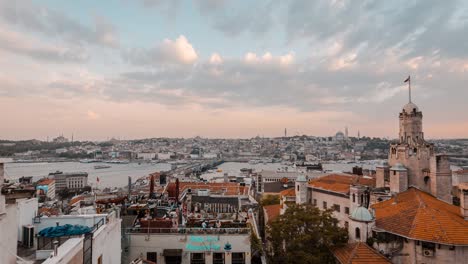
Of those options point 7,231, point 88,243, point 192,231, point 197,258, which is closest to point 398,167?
point 192,231

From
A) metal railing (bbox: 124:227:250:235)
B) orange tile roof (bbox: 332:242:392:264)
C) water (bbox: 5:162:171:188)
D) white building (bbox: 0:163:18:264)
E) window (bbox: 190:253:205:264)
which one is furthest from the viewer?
water (bbox: 5:162:171:188)

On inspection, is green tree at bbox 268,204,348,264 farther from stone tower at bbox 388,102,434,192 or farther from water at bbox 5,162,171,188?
water at bbox 5,162,171,188

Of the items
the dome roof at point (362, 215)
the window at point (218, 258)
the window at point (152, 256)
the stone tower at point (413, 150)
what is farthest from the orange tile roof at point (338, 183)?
the window at point (152, 256)

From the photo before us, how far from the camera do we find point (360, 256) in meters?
12.3

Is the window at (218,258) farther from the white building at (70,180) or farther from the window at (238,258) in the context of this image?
the white building at (70,180)

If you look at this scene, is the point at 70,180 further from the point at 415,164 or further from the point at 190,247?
the point at 190,247

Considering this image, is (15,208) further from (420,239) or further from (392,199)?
(392,199)

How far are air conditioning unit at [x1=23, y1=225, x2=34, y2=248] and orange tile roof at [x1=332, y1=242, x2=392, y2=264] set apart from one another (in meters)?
9.81

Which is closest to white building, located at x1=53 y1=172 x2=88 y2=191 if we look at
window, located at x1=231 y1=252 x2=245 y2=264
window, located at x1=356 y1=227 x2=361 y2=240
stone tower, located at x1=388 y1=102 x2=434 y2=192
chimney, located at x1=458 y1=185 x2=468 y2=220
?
stone tower, located at x1=388 y1=102 x2=434 y2=192

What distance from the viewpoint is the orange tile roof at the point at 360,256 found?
476 inches

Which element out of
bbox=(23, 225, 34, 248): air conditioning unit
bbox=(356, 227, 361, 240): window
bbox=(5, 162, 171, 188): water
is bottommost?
bbox=(5, 162, 171, 188): water

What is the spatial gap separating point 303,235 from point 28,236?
9.79 meters

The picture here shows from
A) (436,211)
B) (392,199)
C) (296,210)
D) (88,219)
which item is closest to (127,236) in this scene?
(88,219)

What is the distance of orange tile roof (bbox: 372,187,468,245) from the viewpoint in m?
12.8
